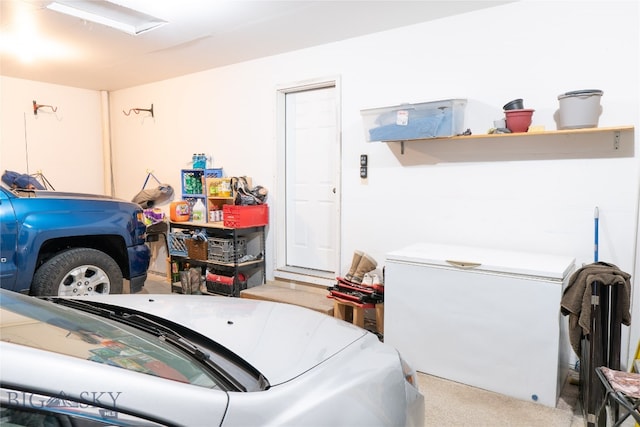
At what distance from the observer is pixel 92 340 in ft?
3.48

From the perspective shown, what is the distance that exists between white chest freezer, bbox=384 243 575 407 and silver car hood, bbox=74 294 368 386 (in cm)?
140

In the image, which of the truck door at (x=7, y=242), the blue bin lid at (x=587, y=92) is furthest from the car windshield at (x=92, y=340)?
the blue bin lid at (x=587, y=92)

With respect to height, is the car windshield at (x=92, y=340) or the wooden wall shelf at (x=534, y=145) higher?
the wooden wall shelf at (x=534, y=145)

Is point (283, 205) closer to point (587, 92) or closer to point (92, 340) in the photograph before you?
point (587, 92)

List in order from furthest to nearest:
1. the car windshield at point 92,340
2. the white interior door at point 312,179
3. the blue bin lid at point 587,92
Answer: the white interior door at point 312,179
the blue bin lid at point 587,92
the car windshield at point 92,340

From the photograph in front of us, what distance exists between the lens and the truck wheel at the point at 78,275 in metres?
3.29

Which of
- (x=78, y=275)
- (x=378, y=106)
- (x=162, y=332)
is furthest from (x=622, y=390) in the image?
(x=78, y=275)

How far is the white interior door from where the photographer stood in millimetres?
4352

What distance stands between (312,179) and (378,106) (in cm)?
110

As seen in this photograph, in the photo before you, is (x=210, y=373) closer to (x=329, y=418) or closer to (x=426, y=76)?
(x=329, y=418)

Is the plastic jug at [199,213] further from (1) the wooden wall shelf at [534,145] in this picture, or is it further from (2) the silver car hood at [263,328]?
(2) the silver car hood at [263,328]

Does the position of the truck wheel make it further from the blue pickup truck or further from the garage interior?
the garage interior

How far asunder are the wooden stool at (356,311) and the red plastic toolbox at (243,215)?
4.36 ft

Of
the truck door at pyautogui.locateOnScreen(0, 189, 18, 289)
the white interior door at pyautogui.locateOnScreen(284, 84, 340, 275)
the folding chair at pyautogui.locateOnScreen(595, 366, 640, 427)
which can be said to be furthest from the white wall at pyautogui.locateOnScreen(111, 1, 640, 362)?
the truck door at pyautogui.locateOnScreen(0, 189, 18, 289)
